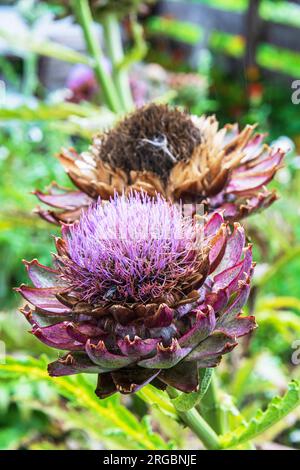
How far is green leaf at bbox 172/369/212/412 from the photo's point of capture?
2.04 feet

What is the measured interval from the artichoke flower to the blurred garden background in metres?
0.15

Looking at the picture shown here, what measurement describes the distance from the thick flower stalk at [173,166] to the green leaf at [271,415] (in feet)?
0.69

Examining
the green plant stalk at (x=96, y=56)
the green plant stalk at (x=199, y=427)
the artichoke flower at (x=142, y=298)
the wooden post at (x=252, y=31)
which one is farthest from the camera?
the wooden post at (x=252, y=31)

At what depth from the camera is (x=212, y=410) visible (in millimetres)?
847

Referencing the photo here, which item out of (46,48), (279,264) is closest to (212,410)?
(279,264)

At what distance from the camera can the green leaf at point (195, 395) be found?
2.04ft

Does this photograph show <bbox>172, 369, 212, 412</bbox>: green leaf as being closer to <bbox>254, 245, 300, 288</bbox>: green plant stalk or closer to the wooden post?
<bbox>254, 245, 300, 288</bbox>: green plant stalk

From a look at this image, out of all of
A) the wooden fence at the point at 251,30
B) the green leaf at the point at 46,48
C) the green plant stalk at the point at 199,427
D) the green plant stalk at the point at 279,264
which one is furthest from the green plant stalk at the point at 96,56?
the wooden fence at the point at 251,30

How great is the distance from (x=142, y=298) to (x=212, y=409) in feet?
0.96

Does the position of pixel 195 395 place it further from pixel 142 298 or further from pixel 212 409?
pixel 212 409

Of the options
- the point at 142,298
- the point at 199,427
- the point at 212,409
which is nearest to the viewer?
the point at 142,298

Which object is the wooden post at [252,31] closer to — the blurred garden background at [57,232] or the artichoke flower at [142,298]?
Answer: the blurred garden background at [57,232]

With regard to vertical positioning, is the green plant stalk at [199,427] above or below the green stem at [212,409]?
below

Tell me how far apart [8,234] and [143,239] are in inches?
49.5
